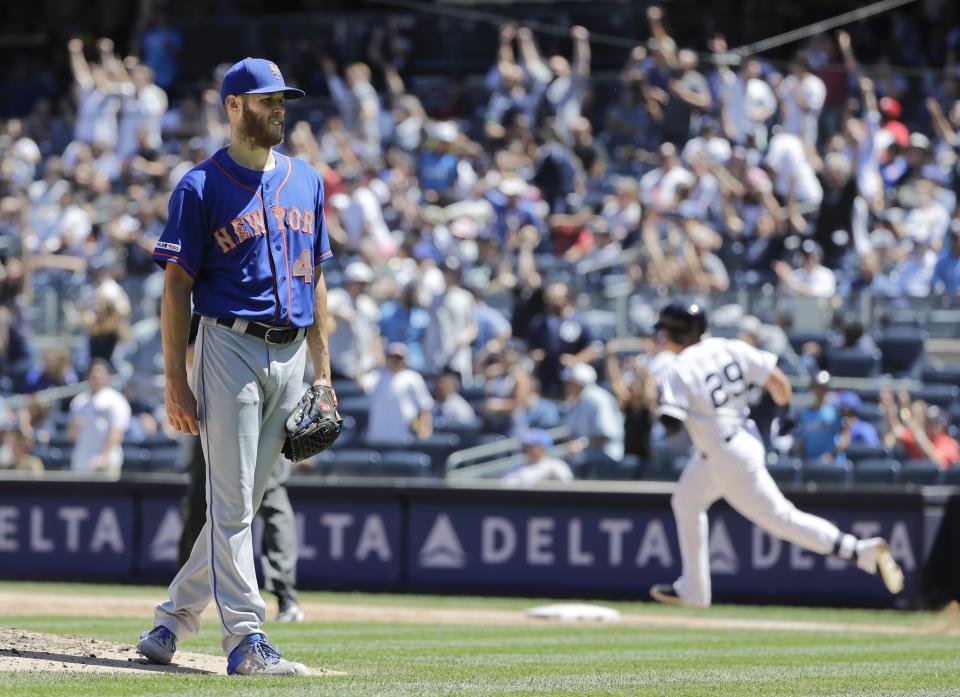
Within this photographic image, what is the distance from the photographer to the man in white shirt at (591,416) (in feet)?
47.2

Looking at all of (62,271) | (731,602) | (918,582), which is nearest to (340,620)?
(731,602)

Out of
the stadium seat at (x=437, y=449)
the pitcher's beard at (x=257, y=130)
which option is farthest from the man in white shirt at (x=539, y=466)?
the pitcher's beard at (x=257, y=130)

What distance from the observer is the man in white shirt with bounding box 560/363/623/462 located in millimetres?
14398

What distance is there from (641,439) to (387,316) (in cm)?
349

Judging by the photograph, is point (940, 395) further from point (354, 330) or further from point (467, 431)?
point (354, 330)

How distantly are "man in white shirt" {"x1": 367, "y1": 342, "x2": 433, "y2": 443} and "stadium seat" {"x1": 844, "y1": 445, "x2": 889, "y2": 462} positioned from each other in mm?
3565

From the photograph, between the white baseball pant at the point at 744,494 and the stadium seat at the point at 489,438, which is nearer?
the white baseball pant at the point at 744,494

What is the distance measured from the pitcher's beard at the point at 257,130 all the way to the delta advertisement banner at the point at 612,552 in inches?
299

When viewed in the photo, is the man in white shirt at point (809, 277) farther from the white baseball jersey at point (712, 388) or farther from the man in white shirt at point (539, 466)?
the white baseball jersey at point (712, 388)

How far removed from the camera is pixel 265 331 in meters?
5.88

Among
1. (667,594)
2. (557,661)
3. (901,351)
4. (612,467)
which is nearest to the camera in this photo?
(557,661)

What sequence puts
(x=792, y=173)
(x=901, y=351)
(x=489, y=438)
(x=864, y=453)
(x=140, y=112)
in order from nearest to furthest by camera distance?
(x=864, y=453) → (x=901, y=351) → (x=489, y=438) → (x=792, y=173) → (x=140, y=112)

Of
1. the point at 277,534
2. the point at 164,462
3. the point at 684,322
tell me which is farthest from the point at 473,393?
the point at 277,534

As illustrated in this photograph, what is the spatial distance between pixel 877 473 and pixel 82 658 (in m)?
8.00
